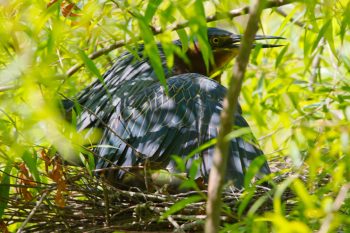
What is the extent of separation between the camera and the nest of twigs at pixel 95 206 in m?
2.47

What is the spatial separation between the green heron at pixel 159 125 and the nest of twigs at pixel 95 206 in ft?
0.44

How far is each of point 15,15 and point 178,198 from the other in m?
0.86

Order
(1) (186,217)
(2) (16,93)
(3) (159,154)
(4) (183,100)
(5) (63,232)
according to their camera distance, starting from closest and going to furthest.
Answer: (1) (186,217), (2) (16,93), (5) (63,232), (3) (159,154), (4) (183,100)

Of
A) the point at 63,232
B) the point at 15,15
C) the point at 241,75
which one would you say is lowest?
the point at 63,232

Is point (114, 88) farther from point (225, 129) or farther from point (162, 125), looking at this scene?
point (225, 129)

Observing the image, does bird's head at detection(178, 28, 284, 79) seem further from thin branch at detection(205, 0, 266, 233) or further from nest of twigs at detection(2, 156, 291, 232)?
thin branch at detection(205, 0, 266, 233)

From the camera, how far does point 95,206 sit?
2.69 metres

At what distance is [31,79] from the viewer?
5.49 ft

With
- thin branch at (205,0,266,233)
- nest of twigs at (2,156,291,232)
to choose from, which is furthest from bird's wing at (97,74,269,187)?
thin branch at (205,0,266,233)

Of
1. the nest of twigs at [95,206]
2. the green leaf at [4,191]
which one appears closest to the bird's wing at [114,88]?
the nest of twigs at [95,206]

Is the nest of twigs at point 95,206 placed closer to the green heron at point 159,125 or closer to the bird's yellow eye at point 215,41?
the green heron at point 159,125

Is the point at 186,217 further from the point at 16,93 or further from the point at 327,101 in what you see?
the point at 327,101

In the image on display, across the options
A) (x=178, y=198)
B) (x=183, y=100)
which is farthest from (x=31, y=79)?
(x=183, y=100)

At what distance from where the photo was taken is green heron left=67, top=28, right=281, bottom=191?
2842mm
